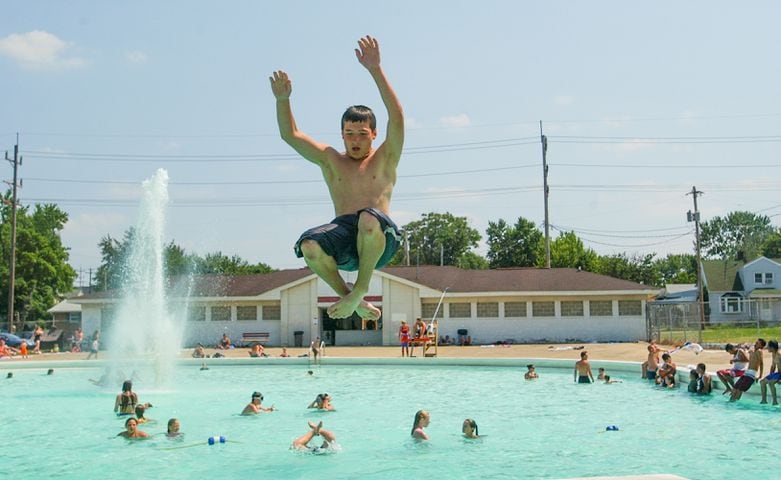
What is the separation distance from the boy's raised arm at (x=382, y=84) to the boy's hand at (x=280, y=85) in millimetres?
765

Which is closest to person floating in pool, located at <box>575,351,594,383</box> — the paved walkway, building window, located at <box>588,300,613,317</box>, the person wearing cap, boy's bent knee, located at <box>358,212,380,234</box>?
the paved walkway

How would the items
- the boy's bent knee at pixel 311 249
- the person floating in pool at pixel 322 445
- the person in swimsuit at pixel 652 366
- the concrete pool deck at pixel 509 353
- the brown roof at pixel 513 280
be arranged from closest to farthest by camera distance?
1. the boy's bent knee at pixel 311 249
2. the person floating in pool at pixel 322 445
3. the person in swimsuit at pixel 652 366
4. the concrete pool deck at pixel 509 353
5. the brown roof at pixel 513 280

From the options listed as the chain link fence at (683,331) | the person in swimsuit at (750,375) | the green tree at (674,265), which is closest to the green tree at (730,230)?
the green tree at (674,265)

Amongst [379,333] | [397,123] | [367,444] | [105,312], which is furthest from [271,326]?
[397,123]

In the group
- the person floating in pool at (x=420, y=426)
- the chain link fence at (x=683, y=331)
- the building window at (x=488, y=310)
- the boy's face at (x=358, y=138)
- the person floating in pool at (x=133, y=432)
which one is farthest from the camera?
the building window at (x=488, y=310)

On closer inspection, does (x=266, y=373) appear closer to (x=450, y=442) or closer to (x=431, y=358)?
(x=431, y=358)

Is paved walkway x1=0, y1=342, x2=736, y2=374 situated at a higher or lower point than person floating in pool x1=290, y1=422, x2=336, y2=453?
higher

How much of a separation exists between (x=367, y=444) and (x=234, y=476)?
3349mm

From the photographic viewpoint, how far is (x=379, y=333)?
140 ft

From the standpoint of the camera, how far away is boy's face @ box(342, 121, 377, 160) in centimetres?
652

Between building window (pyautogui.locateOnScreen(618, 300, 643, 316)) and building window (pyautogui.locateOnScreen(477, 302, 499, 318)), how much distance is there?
613cm

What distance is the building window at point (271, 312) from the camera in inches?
1700

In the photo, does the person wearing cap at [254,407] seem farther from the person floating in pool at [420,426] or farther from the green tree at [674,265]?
the green tree at [674,265]

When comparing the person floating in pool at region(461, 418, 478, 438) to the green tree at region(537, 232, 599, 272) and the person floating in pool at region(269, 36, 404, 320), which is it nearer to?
the person floating in pool at region(269, 36, 404, 320)
